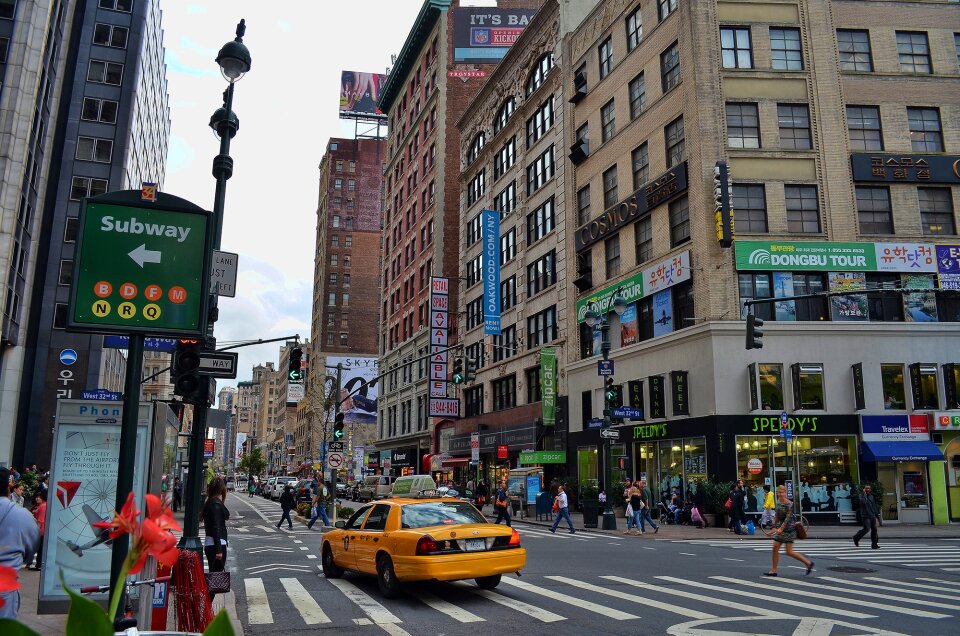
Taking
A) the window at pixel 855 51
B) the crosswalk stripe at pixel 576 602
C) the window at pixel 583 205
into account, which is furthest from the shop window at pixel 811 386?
the crosswalk stripe at pixel 576 602

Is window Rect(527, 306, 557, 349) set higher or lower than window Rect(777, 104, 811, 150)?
lower

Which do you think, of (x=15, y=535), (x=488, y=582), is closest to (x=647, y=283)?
(x=488, y=582)

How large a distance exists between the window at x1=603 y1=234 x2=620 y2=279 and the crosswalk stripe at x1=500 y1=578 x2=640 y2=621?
2628 centimetres

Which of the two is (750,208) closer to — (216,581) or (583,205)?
(583,205)

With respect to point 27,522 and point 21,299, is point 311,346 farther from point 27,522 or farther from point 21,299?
point 27,522

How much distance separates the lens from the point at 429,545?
1138 centimetres

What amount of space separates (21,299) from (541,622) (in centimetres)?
4325

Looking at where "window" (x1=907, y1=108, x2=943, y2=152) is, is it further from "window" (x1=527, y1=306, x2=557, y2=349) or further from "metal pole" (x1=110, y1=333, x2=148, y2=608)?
"metal pole" (x1=110, y1=333, x2=148, y2=608)

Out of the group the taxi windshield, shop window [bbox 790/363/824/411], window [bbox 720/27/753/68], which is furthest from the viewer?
window [bbox 720/27/753/68]

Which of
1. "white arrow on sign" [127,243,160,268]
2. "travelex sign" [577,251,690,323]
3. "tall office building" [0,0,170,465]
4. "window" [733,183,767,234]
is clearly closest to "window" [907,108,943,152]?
"window" [733,183,767,234]

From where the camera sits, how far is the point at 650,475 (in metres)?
34.4

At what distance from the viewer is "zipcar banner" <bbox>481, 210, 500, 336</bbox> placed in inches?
1991

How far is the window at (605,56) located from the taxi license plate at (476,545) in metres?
33.3

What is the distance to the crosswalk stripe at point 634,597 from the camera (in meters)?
10.6
